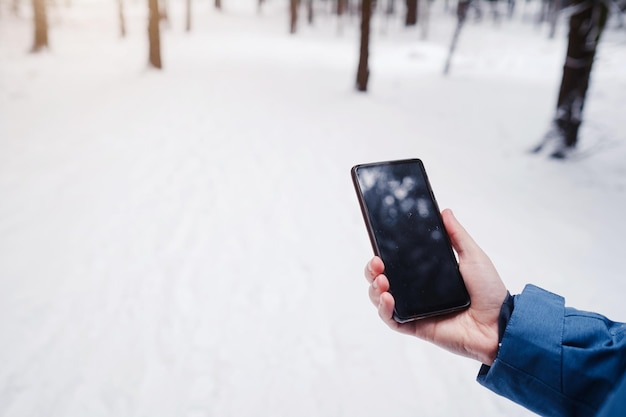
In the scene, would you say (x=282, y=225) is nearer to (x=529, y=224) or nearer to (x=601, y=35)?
(x=529, y=224)

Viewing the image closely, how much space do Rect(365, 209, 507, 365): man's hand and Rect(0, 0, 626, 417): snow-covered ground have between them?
102 centimetres

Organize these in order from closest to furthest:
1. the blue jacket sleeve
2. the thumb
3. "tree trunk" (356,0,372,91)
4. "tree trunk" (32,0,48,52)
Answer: the blue jacket sleeve
the thumb
"tree trunk" (356,0,372,91)
"tree trunk" (32,0,48,52)

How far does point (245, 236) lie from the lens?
4133 millimetres

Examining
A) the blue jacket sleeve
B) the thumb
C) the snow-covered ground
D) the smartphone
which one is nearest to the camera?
the blue jacket sleeve

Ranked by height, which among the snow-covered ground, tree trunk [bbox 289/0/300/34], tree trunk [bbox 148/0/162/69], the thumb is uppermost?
tree trunk [bbox 289/0/300/34]

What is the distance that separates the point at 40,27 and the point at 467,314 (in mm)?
16594

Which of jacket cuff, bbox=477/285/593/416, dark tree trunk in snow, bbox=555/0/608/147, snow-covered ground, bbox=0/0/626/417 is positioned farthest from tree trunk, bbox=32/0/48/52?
jacket cuff, bbox=477/285/593/416

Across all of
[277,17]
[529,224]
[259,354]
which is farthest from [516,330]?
[277,17]

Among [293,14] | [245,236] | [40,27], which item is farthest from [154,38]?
[293,14]

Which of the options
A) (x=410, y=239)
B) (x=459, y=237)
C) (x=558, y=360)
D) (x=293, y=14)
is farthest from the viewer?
(x=293, y=14)

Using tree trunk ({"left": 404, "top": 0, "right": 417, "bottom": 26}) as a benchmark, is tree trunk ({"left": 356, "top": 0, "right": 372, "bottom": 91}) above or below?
below

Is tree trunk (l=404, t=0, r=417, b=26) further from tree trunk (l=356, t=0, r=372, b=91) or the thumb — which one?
the thumb

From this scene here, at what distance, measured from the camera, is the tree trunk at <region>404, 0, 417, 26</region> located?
Answer: 25.5 m

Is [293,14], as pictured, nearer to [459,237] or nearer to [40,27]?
[40,27]
